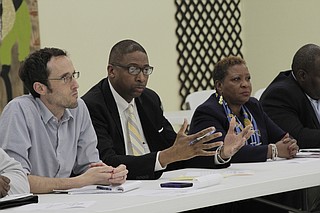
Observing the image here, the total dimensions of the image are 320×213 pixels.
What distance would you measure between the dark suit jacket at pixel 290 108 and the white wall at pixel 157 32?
2.39 metres

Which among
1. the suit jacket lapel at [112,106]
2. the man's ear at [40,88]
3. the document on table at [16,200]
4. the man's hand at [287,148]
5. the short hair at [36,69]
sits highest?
the short hair at [36,69]

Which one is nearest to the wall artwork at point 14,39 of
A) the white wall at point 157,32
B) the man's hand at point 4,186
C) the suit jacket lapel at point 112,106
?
the white wall at point 157,32

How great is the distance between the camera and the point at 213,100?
3326 mm

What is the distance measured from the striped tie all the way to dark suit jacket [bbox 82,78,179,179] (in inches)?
2.4

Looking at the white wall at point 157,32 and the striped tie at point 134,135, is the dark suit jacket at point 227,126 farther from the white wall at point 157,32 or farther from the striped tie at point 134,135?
the white wall at point 157,32

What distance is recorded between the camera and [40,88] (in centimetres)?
270

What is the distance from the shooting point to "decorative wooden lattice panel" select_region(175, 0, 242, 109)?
6.75 m

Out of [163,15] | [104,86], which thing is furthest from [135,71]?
[163,15]

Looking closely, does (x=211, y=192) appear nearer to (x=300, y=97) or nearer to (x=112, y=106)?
(x=112, y=106)

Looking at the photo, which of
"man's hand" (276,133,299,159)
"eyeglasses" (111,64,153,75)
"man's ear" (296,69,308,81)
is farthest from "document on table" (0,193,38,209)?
"man's ear" (296,69,308,81)

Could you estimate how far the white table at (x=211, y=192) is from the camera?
207 centimetres

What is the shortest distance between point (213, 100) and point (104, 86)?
0.50 metres

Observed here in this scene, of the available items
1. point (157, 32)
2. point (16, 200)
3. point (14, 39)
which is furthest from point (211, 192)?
point (157, 32)

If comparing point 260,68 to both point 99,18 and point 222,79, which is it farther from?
point 222,79
